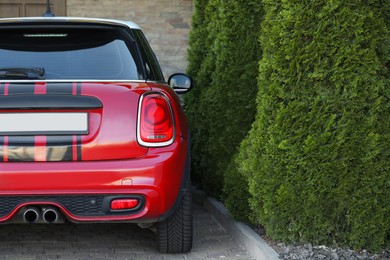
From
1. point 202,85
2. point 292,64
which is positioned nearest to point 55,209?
point 292,64

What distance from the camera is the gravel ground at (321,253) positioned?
496 centimetres

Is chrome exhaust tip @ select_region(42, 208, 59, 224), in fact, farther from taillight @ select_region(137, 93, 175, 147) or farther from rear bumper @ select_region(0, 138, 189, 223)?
taillight @ select_region(137, 93, 175, 147)

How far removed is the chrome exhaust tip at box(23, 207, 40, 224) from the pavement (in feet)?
2.34

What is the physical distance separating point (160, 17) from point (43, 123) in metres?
6.93

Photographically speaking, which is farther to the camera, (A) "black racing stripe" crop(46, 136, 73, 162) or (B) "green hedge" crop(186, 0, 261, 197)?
(B) "green hedge" crop(186, 0, 261, 197)

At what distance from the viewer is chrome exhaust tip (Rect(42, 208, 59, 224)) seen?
4676mm

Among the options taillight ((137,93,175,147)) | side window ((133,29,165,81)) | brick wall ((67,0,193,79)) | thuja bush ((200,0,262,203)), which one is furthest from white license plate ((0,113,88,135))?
brick wall ((67,0,193,79))

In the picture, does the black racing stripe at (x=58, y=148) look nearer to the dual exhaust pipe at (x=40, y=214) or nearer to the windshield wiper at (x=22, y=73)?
the dual exhaust pipe at (x=40, y=214)

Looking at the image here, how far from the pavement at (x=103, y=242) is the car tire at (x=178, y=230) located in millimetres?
82

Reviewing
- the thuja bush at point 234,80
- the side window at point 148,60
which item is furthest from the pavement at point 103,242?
the side window at point 148,60

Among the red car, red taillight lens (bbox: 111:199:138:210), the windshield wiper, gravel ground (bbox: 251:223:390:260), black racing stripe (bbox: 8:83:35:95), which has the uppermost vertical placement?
the windshield wiper

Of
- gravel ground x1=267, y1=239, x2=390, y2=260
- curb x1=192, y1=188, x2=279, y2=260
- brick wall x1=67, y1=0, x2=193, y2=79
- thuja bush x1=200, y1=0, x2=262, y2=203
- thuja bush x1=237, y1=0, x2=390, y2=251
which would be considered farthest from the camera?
brick wall x1=67, y1=0, x2=193, y2=79

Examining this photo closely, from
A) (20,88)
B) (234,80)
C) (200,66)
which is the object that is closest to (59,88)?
(20,88)

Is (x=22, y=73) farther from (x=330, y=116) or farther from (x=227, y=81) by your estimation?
(x=227, y=81)
